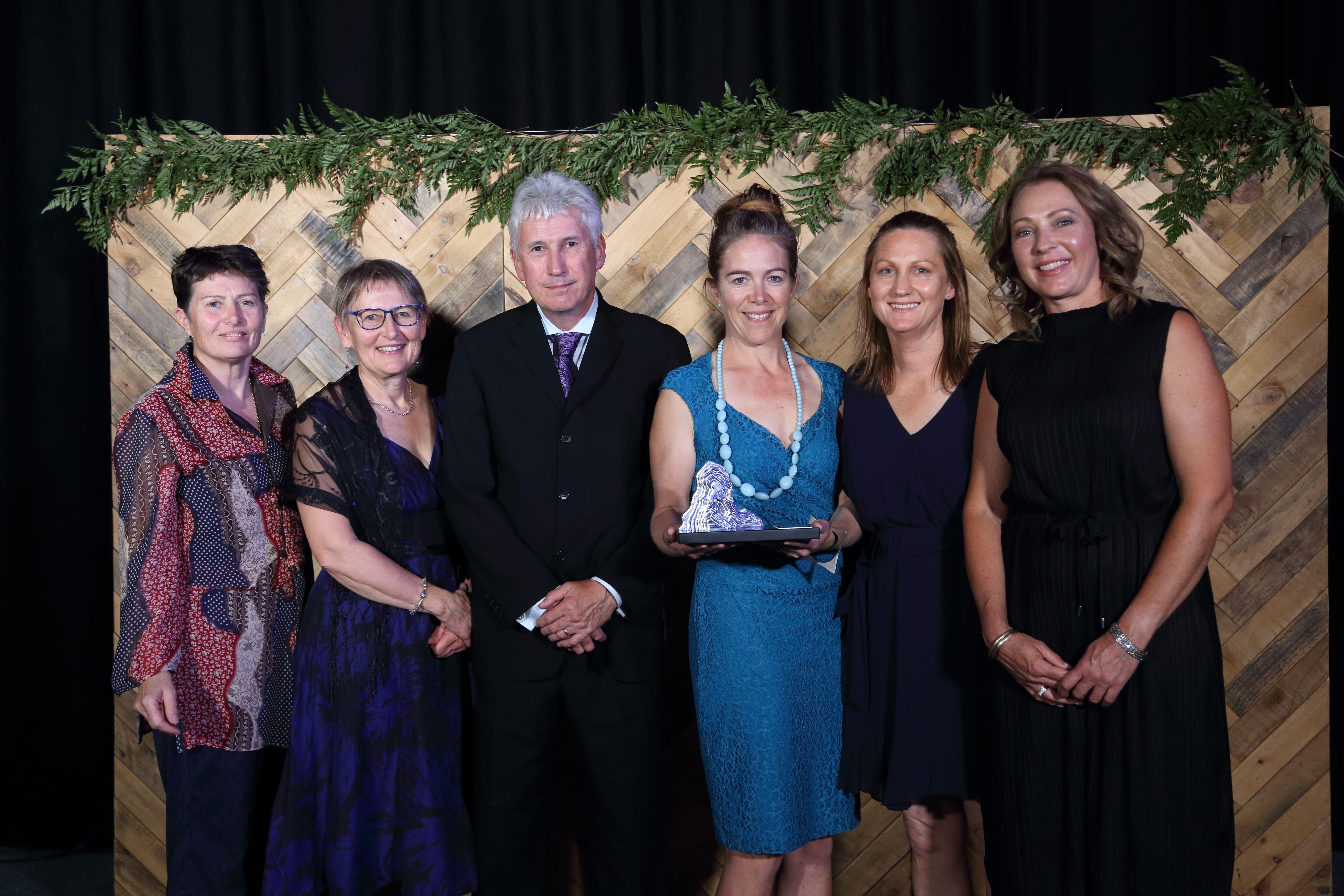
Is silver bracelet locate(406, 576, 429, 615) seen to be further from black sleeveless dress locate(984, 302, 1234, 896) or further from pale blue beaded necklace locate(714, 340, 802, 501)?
black sleeveless dress locate(984, 302, 1234, 896)

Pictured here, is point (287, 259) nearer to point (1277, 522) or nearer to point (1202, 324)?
point (1202, 324)

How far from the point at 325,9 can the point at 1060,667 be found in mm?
3299

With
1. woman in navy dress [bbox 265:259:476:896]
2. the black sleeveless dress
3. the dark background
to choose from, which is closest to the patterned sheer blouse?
woman in navy dress [bbox 265:259:476:896]

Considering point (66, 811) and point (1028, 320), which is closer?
point (1028, 320)

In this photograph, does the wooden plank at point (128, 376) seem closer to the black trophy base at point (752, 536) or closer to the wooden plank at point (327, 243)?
the wooden plank at point (327, 243)

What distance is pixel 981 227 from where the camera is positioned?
2580mm

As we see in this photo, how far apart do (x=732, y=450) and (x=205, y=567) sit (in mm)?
1285

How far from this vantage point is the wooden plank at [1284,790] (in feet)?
8.46

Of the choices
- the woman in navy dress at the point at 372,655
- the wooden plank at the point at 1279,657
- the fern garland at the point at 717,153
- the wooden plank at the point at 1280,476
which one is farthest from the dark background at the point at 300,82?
the wooden plank at the point at 1279,657

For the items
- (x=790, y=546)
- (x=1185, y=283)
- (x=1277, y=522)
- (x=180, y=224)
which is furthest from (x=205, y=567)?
(x=1277, y=522)

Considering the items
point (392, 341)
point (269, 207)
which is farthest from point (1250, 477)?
point (269, 207)

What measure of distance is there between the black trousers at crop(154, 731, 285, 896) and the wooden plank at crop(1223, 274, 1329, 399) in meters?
2.75

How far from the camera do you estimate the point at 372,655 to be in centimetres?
216

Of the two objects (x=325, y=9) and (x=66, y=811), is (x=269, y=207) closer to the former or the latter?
(x=325, y=9)
